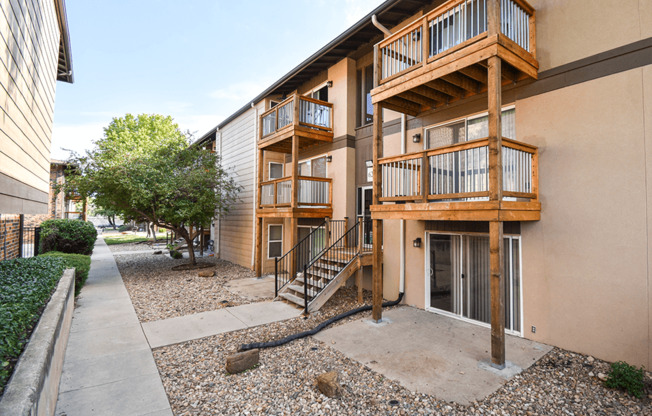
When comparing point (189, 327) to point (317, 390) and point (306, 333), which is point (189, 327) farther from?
point (317, 390)

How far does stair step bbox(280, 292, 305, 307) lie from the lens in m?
7.36

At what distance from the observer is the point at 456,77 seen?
5824 mm

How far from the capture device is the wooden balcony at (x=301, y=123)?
373 inches

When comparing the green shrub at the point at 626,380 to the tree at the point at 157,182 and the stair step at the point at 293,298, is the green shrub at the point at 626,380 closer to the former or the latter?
the stair step at the point at 293,298

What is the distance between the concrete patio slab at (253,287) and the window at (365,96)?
5.83 meters

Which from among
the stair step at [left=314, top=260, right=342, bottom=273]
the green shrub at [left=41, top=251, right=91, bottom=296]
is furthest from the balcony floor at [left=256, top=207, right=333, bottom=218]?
the green shrub at [left=41, top=251, right=91, bottom=296]

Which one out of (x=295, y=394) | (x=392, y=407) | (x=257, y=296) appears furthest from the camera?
(x=257, y=296)

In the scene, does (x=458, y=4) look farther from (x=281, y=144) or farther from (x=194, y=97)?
(x=194, y=97)

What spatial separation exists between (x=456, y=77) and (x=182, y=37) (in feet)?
81.6

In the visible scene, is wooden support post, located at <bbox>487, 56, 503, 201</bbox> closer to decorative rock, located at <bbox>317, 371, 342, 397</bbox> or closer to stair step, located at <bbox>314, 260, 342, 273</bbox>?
decorative rock, located at <bbox>317, 371, 342, 397</bbox>

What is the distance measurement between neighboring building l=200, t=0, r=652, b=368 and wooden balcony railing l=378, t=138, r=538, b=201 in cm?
3

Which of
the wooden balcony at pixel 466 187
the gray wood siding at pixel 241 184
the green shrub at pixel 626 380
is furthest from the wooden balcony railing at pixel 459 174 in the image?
the gray wood siding at pixel 241 184

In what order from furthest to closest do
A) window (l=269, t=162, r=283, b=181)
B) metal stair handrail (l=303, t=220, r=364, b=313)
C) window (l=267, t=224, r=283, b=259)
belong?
window (l=269, t=162, r=283, b=181)
window (l=267, t=224, r=283, b=259)
metal stair handrail (l=303, t=220, r=364, b=313)

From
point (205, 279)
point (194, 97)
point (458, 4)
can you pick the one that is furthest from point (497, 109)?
point (194, 97)
